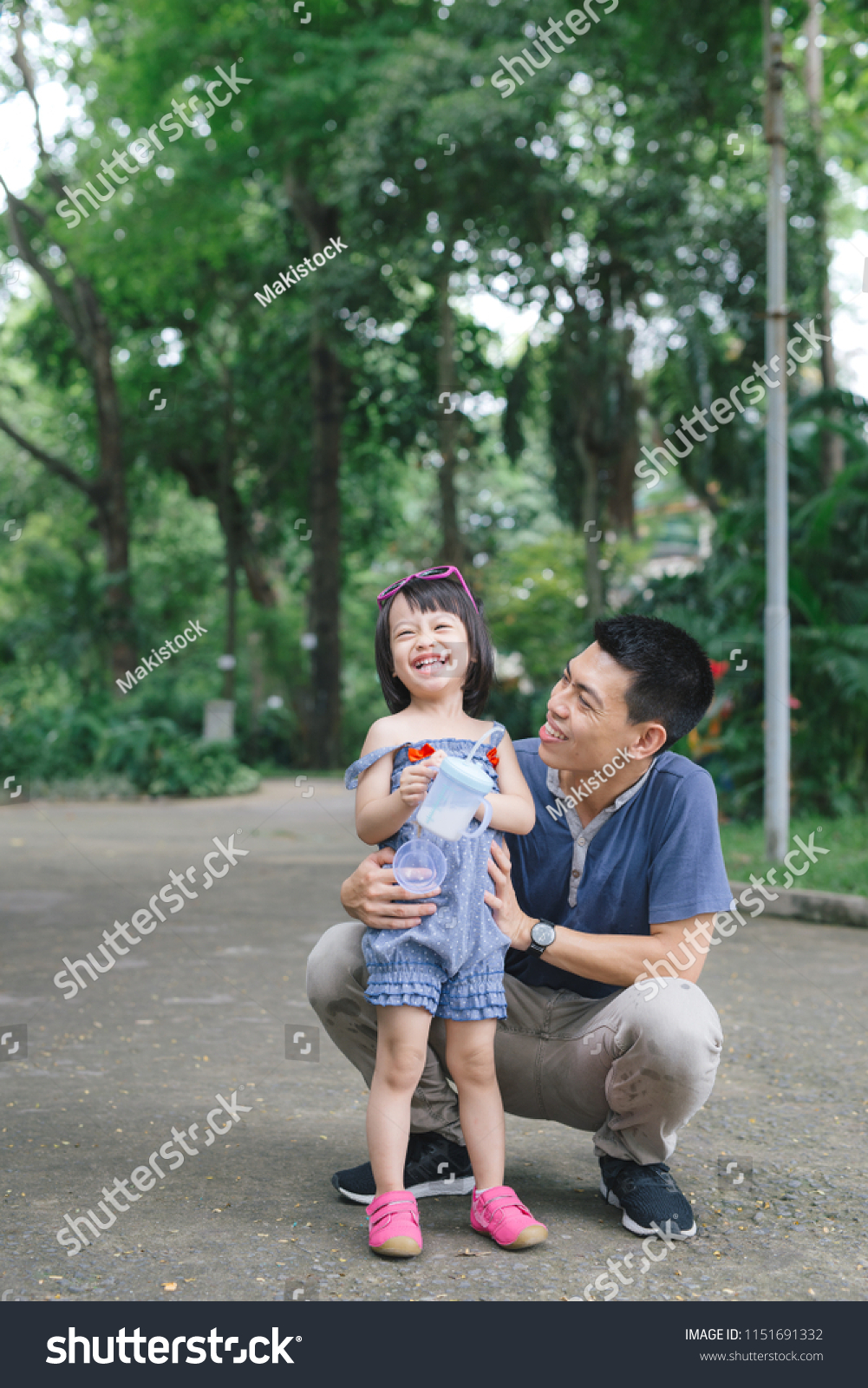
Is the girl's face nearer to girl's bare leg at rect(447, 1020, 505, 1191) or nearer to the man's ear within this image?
the man's ear

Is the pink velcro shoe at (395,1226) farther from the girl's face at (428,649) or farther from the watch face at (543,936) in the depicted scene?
the girl's face at (428,649)

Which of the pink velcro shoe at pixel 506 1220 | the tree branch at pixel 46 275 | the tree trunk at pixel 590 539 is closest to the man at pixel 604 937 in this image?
the pink velcro shoe at pixel 506 1220

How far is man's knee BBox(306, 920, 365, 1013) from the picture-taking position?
292cm

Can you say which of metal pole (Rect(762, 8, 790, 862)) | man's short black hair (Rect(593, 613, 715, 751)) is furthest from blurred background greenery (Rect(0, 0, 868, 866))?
man's short black hair (Rect(593, 613, 715, 751))

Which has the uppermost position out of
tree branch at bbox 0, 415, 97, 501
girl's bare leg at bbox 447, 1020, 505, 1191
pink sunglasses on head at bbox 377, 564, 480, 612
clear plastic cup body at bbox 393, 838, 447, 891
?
tree branch at bbox 0, 415, 97, 501

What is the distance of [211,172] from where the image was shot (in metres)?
18.0

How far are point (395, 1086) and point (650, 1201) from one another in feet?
2.11

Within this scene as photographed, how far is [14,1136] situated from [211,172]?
16.8 metres

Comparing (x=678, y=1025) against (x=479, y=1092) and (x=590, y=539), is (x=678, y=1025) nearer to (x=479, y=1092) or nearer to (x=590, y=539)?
(x=479, y=1092)

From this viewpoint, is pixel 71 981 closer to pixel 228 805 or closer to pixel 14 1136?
pixel 14 1136

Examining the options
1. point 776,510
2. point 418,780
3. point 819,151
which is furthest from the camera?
point 819,151

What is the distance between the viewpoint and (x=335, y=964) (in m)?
2.94

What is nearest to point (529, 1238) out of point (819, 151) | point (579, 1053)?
point (579, 1053)

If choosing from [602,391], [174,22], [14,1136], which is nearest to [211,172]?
[174,22]
